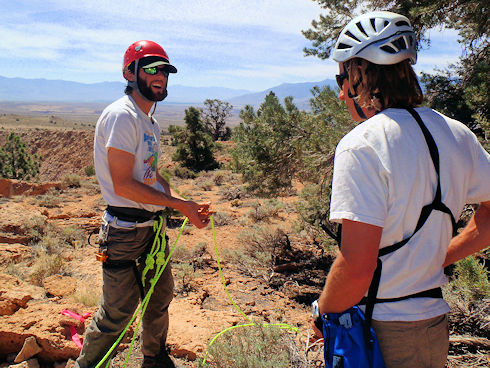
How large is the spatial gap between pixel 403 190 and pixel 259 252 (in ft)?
17.0

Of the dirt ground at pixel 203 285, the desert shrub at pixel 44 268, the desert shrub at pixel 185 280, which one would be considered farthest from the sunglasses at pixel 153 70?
the desert shrub at pixel 44 268

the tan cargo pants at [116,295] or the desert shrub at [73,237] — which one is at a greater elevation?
the tan cargo pants at [116,295]

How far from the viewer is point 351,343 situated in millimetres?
1217

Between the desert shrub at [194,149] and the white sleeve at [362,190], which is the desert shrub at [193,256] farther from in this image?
the desert shrub at [194,149]

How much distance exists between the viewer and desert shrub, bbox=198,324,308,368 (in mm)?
2484

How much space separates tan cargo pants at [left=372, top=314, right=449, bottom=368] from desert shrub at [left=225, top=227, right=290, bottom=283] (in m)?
4.27

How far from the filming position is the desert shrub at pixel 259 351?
2484 mm

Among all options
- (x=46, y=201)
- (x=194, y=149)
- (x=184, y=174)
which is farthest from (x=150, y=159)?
(x=194, y=149)

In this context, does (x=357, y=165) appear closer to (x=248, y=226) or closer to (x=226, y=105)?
(x=248, y=226)

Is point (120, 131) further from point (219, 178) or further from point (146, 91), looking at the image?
point (219, 178)

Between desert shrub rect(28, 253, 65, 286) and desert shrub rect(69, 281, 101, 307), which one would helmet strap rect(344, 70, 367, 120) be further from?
desert shrub rect(28, 253, 65, 286)

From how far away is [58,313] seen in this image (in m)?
3.37

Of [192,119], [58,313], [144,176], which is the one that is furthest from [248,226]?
[192,119]

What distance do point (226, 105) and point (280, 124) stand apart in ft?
85.0
